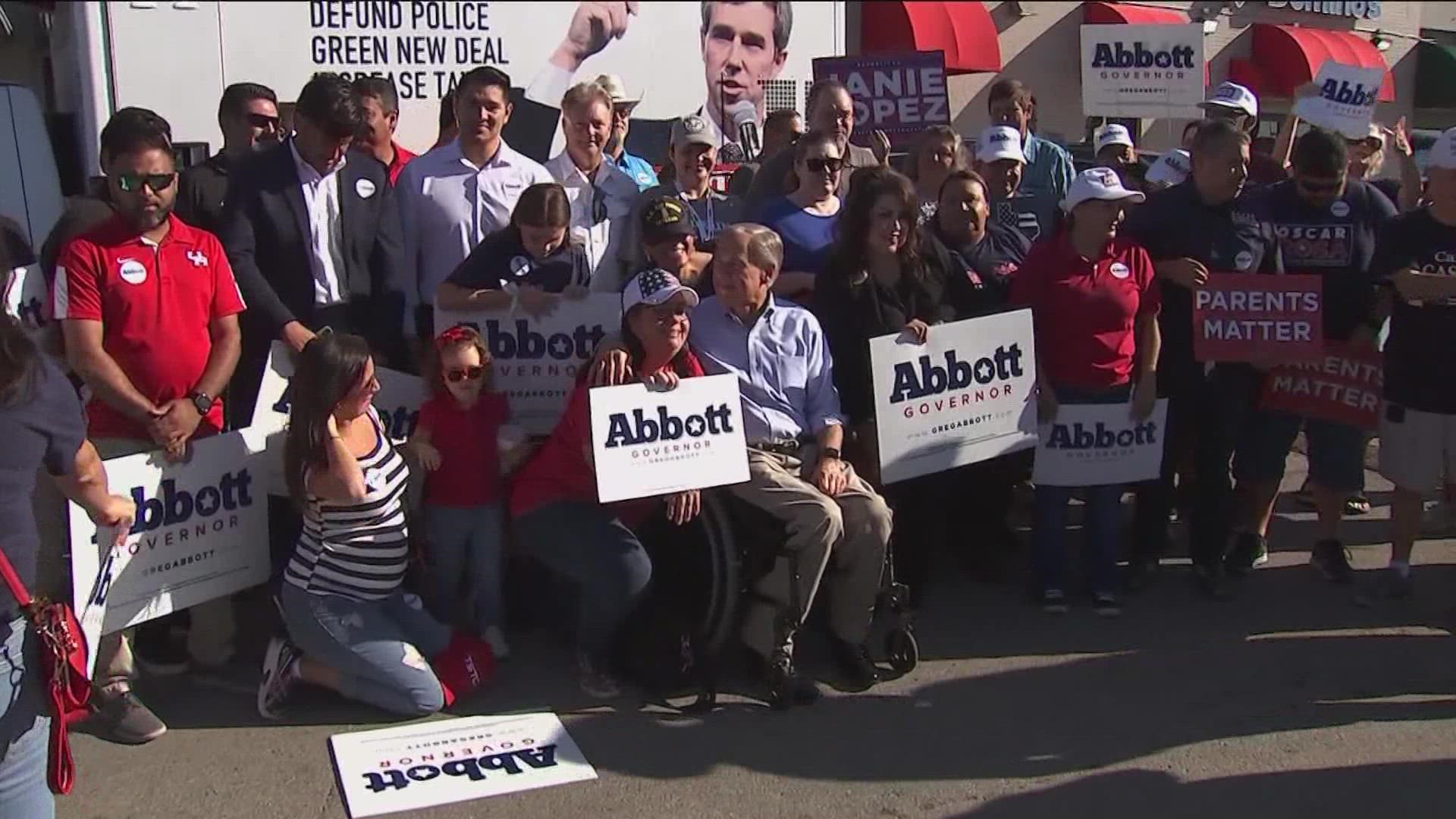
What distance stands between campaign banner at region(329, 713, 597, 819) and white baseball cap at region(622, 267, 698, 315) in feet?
4.71

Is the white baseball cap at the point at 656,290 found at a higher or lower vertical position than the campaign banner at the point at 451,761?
higher

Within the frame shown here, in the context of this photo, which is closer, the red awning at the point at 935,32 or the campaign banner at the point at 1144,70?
the campaign banner at the point at 1144,70

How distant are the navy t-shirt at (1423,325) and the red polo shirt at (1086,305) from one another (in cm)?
97

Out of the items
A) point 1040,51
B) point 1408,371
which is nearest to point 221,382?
point 1408,371

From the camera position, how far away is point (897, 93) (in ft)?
25.8

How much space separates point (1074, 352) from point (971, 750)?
1.82 m

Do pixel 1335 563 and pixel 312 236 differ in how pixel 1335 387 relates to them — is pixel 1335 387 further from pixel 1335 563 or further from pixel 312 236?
pixel 312 236

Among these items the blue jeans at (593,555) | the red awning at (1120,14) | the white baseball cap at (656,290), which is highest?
the red awning at (1120,14)

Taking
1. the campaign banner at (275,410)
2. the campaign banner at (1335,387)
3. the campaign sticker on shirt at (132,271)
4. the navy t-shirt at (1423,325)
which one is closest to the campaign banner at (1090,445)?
the campaign banner at (1335,387)

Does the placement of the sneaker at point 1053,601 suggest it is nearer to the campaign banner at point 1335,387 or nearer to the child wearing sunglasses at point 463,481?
the campaign banner at point 1335,387

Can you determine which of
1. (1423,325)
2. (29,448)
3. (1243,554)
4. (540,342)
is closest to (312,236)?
(540,342)

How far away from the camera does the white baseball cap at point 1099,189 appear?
519 centimetres

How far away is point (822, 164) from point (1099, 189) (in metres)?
1.09

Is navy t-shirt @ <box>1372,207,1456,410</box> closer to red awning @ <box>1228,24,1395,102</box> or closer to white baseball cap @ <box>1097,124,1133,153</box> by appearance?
white baseball cap @ <box>1097,124,1133,153</box>
